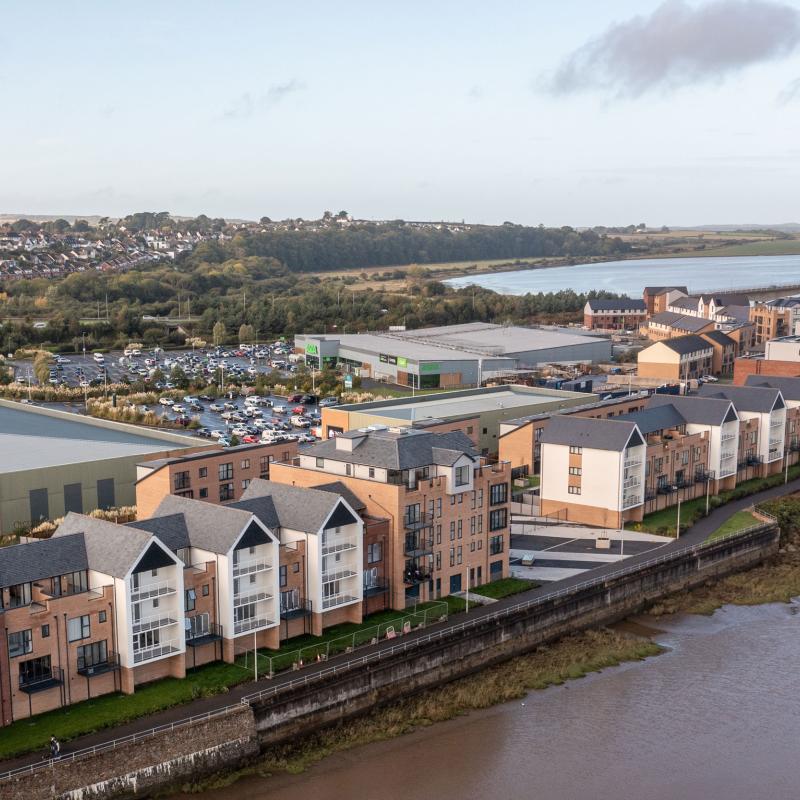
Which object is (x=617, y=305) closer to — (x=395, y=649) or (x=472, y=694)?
(x=472, y=694)

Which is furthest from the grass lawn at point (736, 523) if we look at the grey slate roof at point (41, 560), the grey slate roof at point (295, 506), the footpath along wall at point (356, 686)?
the grey slate roof at point (41, 560)

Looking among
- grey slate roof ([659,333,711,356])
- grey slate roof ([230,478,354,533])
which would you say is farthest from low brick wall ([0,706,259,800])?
grey slate roof ([659,333,711,356])

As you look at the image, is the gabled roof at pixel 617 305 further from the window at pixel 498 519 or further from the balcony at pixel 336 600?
the balcony at pixel 336 600

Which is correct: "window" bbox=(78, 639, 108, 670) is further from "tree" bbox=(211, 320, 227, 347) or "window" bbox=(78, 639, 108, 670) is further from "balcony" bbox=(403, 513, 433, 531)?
"tree" bbox=(211, 320, 227, 347)

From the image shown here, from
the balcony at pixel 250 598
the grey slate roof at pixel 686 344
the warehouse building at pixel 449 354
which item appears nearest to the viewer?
the balcony at pixel 250 598

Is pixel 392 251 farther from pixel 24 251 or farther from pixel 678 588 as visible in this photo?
pixel 678 588

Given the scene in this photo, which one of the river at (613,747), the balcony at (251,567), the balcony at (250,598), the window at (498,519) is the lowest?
the river at (613,747)
